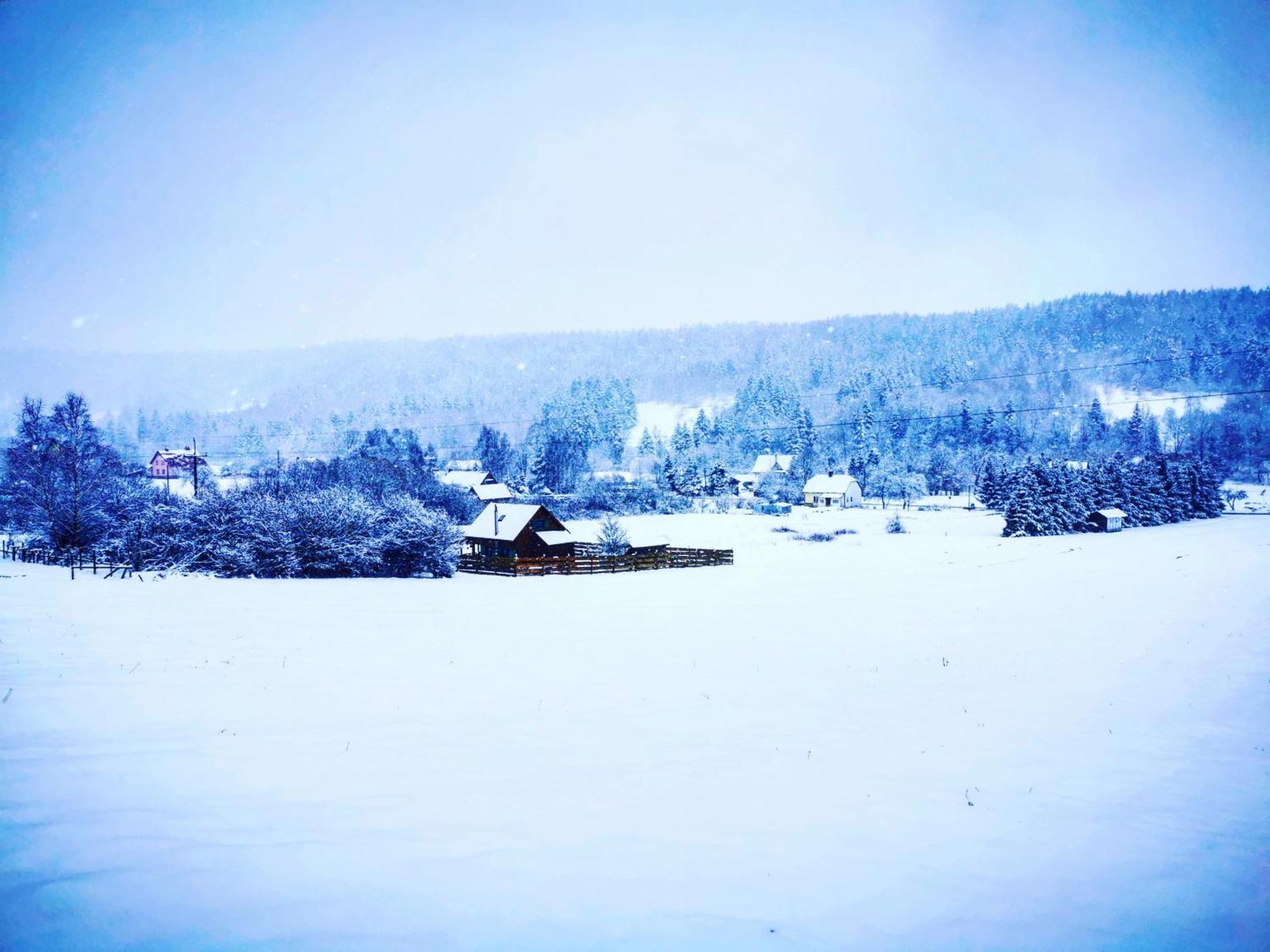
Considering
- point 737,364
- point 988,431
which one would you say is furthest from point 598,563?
point 737,364

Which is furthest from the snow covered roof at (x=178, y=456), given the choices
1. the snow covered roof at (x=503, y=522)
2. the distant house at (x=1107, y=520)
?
the distant house at (x=1107, y=520)

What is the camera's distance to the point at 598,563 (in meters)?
32.3

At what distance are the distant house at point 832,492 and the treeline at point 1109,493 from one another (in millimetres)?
26183

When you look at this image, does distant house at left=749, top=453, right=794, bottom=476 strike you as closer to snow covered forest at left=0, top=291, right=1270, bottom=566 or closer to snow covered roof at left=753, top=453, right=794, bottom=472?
snow covered roof at left=753, top=453, right=794, bottom=472

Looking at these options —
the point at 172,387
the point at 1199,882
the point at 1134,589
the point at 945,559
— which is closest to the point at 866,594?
the point at 1134,589

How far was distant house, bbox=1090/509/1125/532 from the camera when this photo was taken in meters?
50.4

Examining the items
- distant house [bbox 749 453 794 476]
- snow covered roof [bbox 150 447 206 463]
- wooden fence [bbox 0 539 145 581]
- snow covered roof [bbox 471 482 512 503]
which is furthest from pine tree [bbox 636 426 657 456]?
wooden fence [bbox 0 539 145 581]

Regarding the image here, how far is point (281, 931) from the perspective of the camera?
3822 millimetres

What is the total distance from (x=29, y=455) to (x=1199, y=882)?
40.3m

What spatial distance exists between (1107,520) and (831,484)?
33.8m

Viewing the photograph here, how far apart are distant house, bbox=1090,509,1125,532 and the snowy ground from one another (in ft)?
142

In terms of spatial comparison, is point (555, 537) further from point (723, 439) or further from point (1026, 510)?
point (723, 439)

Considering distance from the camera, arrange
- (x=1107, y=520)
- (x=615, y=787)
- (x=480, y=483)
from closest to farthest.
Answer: (x=615, y=787), (x=1107, y=520), (x=480, y=483)

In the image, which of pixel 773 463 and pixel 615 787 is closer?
pixel 615 787
